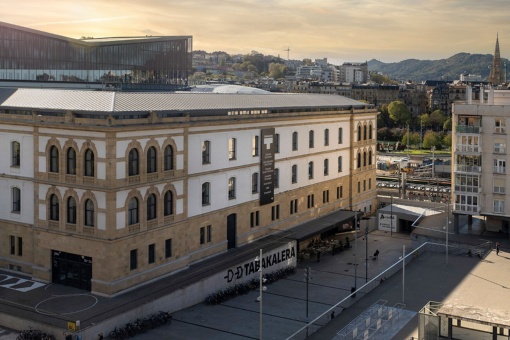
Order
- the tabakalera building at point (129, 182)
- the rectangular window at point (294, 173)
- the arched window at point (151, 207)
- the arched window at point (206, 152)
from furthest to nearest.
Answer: the rectangular window at point (294, 173)
the arched window at point (206, 152)
the arched window at point (151, 207)
the tabakalera building at point (129, 182)

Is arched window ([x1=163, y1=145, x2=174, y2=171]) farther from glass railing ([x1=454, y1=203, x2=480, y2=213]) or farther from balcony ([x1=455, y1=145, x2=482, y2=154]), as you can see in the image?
glass railing ([x1=454, y1=203, x2=480, y2=213])

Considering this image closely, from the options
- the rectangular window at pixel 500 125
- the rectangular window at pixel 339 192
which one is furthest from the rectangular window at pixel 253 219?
the rectangular window at pixel 500 125

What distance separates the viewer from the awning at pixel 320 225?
68.9 metres

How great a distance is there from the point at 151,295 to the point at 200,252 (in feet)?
33.2

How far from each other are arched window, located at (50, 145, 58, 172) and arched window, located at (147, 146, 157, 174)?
7411 millimetres

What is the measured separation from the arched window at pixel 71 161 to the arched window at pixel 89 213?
2.76m

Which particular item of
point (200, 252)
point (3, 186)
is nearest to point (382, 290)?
point (200, 252)

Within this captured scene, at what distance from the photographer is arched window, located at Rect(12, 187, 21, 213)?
55.3 meters

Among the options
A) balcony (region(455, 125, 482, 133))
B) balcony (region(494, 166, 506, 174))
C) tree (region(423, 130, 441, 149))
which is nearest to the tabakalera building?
balcony (region(455, 125, 482, 133))

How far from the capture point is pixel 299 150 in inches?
Result: 2940

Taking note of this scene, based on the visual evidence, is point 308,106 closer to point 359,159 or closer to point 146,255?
point 359,159

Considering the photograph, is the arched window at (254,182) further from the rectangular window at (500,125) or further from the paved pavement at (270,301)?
the rectangular window at (500,125)

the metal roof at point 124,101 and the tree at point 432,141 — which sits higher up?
the metal roof at point 124,101

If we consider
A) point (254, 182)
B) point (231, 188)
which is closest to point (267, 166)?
point (254, 182)
